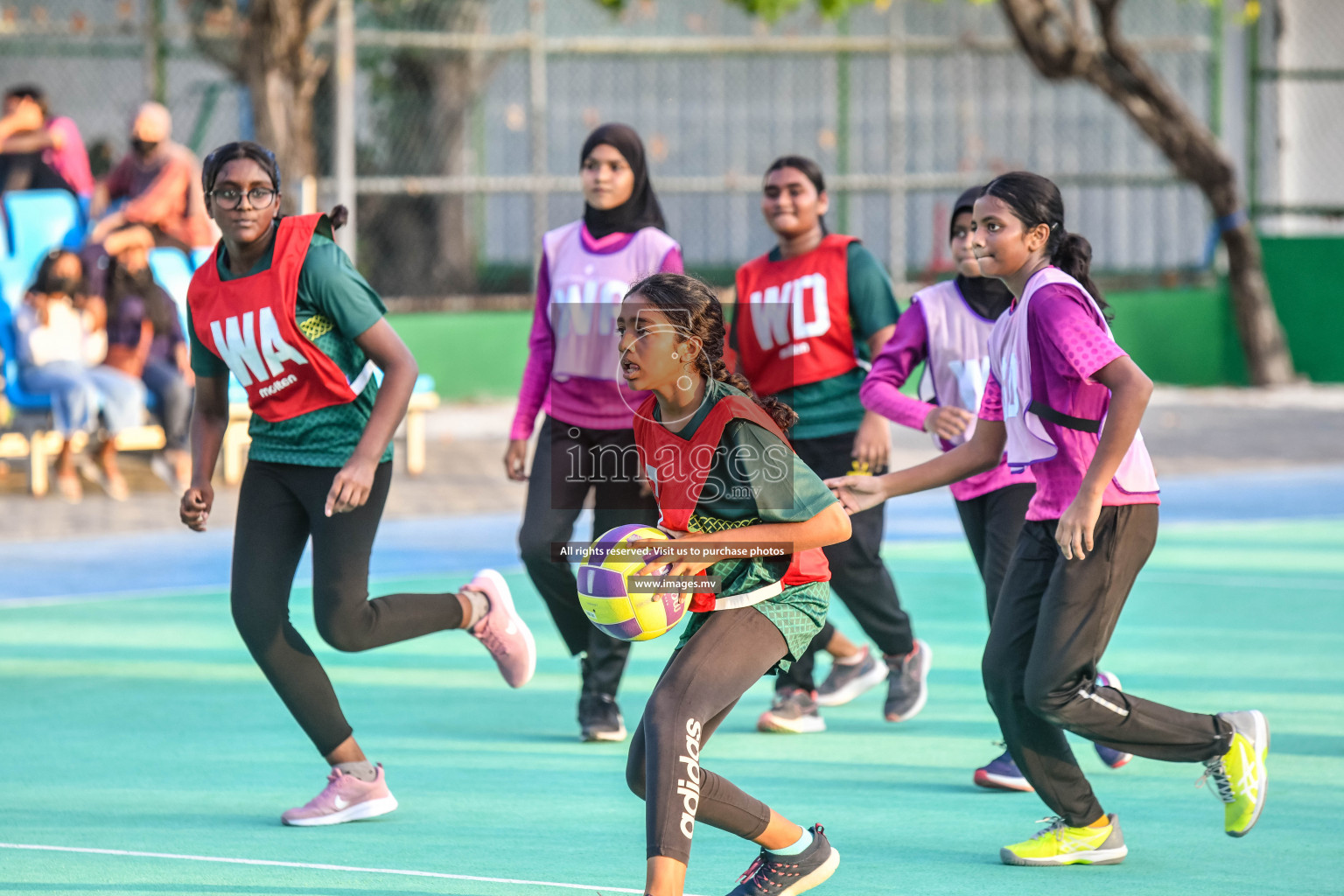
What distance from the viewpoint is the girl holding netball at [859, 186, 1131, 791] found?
243 inches

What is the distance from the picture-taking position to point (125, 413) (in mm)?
12969

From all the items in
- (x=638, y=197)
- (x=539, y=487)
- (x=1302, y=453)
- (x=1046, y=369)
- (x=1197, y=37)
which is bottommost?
(x=1302, y=453)

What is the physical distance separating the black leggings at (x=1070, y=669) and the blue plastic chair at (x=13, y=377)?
940 centimetres

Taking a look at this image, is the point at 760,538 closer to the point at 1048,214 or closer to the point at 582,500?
the point at 1048,214

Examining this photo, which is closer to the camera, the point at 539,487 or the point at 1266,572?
the point at 539,487

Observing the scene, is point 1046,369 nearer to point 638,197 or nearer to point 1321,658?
point 638,197

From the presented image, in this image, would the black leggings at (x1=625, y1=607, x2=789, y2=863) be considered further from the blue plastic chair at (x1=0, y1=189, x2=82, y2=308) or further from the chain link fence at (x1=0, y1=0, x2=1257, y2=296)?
the chain link fence at (x1=0, y1=0, x2=1257, y2=296)

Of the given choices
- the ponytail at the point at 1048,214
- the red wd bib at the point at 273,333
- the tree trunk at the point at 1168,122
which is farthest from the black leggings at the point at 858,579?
the tree trunk at the point at 1168,122

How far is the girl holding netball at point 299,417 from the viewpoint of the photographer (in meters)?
5.58

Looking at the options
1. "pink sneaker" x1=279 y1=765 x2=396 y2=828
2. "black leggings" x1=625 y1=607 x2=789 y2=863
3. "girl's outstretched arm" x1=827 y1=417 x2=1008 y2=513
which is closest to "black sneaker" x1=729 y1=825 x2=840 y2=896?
"black leggings" x1=625 y1=607 x2=789 y2=863

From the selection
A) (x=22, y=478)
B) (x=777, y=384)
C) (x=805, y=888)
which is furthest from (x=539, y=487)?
(x=22, y=478)

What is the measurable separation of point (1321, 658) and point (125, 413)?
27.6 feet

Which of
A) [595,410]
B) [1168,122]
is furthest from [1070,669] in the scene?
[1168,122]

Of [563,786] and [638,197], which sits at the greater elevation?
[638,197]
